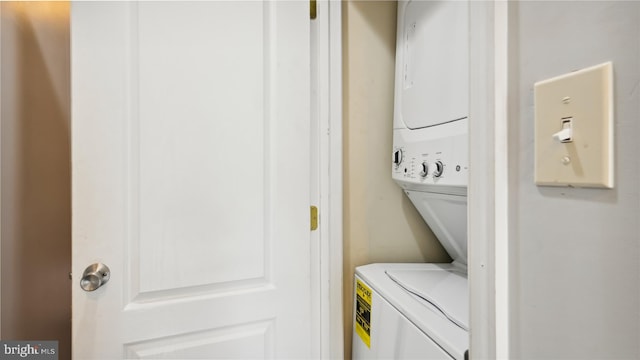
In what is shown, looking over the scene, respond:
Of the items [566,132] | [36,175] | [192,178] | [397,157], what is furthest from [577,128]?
[36,175]

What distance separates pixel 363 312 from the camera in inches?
40.8

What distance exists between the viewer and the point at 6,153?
0.91 metres

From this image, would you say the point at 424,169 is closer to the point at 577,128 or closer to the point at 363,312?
the point at 363,312

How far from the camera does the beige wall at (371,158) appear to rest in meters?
1.18

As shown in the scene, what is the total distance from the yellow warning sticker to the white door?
19 cm

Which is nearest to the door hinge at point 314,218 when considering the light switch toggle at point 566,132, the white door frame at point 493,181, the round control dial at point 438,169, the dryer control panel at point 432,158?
the dryer control panel at point 432,158

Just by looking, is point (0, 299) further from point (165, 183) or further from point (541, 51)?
point (541, 51)

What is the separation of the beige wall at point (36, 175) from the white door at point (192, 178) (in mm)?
247

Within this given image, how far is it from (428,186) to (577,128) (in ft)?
2.19

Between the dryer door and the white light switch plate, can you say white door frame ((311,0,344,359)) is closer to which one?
the dryer door

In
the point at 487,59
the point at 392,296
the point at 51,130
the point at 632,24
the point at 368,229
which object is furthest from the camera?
the point at 368,229

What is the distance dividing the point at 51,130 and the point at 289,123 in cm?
80

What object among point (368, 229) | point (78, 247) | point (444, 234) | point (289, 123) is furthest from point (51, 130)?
point (444, 234)
